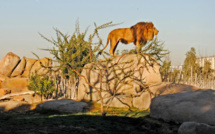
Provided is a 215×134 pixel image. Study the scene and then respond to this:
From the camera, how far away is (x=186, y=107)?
699 centimetres

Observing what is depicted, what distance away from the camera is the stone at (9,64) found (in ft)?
70.7

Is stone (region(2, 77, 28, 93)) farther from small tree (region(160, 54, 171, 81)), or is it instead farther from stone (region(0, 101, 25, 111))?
small tree (region(160, 54, 171, 81))

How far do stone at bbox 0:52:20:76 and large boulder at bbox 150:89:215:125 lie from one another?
16.6m

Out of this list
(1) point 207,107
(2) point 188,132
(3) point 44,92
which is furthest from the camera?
(3) point 44,92

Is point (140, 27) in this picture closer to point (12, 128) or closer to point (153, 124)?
point (153, 124)

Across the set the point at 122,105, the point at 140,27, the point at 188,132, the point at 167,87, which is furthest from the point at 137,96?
the point at 188,132

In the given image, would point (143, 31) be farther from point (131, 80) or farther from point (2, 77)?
point (2, 77)

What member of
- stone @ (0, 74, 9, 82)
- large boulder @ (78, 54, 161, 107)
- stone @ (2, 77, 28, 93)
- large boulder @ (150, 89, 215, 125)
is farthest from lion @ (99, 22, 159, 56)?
stone @ (0, 74, 9, 82)

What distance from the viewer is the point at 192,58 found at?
30703mm

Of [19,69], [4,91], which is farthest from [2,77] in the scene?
[4,91]

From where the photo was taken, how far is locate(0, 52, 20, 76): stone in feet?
70.7

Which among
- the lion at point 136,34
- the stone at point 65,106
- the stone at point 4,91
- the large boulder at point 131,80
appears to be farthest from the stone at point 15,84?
the lion at point 136,34

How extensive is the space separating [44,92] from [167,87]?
332 inches

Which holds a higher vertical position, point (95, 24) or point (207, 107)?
point (95, 24)
